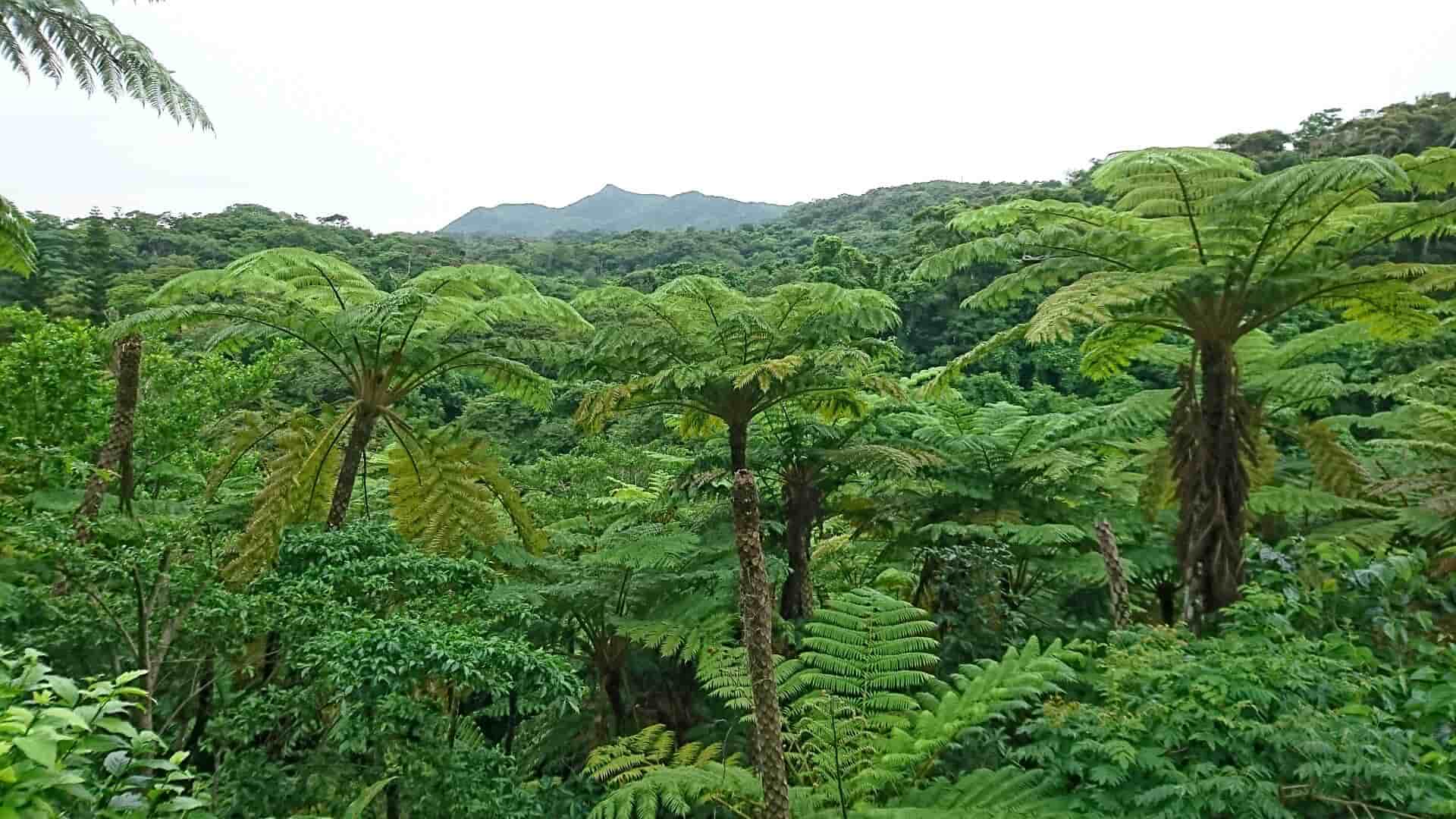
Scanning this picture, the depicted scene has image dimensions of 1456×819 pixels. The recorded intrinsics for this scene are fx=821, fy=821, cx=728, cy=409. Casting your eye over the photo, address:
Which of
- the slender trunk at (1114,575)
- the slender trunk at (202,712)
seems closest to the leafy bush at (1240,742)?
the slender trunk at (1114,575)

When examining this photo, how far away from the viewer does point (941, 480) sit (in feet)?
18.7

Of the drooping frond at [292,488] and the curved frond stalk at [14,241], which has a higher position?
the curved frond stalk at [14,241]

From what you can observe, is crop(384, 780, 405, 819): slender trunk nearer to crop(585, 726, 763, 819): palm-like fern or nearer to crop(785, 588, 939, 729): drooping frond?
crop(585, 726, 763, 819): palm-like fern

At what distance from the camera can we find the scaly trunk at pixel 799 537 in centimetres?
541

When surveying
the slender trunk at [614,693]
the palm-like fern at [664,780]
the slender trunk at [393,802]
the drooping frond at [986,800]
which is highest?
the slender trunk at [393,802]

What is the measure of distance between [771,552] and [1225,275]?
328 centimetres

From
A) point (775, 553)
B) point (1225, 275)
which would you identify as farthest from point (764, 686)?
point (1225, 275)

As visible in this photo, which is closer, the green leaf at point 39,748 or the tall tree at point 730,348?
the green leaf at point 39,748

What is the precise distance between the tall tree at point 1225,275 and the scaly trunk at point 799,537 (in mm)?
1675

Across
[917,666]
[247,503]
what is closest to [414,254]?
[247,503]

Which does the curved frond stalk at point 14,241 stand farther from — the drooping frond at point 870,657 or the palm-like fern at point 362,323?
the drooping frond at point 870,657

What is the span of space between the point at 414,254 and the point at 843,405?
36.5 m

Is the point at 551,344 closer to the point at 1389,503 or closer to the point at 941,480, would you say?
the point at 941,480

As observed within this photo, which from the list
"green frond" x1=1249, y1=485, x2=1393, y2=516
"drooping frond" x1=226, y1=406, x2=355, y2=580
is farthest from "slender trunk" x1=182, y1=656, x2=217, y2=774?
"green frond" x1=1249, y1=485, x2=1393, y2=516
